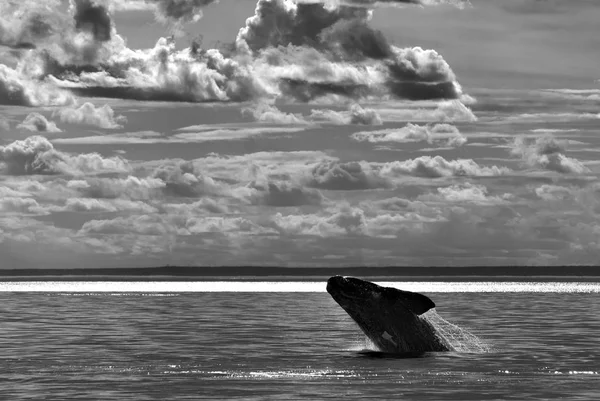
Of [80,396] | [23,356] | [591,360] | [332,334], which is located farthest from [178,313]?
[80,396]

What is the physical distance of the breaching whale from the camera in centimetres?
2962

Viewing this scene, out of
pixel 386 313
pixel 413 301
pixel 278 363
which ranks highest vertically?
pixel 413 301

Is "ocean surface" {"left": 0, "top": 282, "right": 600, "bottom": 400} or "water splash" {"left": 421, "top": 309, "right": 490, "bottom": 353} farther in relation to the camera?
"water splash" {"left": 421, "top": 309, "right": 490, "bottom": 353}

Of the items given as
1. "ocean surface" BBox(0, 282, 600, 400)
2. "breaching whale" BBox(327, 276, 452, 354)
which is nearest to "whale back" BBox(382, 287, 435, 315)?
"breaching whale" BBox(327, 276, 452, 354)

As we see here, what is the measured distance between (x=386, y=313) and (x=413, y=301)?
1720mm

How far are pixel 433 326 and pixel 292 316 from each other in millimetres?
24391

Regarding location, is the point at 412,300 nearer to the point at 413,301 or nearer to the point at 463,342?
the point at 413,301

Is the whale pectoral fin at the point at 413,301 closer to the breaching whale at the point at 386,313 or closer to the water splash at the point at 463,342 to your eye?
the breaching whale at the point at 386,313

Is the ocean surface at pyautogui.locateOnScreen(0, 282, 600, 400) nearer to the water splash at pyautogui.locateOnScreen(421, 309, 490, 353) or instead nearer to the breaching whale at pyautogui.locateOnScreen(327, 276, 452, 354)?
the water splash at pyautogui.locateOnScreen(421, 309, 490, 353)

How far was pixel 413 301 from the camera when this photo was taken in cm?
2853

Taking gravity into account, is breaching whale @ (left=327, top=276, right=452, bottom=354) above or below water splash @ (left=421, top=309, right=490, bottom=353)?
above

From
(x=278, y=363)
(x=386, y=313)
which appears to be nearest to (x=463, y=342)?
(x=386, y=313)

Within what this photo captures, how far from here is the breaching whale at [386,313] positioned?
29.6 metres

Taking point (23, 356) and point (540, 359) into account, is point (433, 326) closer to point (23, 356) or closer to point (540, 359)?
point (540, 359)
